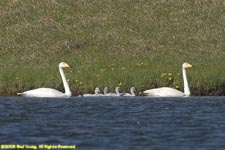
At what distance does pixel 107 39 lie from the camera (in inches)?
2024

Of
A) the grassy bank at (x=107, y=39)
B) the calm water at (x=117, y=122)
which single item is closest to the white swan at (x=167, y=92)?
the calm water at (x=117, y=122)

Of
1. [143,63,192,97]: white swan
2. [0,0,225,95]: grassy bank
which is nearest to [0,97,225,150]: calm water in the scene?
[143,63,192,97]: white swan

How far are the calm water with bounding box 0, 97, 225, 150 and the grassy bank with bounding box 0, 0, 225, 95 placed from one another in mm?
4752

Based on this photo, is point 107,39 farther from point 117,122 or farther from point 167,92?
point 117,122

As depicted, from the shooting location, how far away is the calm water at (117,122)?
18.7m

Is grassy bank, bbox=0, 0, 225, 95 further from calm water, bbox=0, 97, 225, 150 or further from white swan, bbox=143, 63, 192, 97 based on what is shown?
calm water, bbox=0, 97, 225, 150

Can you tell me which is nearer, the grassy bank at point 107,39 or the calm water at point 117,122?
the calm water at point 117,122

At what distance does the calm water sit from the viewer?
18.7 metres

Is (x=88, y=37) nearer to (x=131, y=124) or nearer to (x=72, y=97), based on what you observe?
(x=72, y=97)

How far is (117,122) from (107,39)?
2874 centimetres

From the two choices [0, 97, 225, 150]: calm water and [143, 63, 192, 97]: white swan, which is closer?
[0, 97, 225, 150]: calm water

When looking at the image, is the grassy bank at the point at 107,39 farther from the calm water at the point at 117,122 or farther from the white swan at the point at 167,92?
the calm water at the point at 117,122

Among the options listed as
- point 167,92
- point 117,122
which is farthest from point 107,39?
point 117,122

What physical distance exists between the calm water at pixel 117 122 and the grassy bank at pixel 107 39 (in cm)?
475
